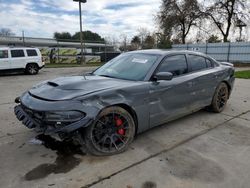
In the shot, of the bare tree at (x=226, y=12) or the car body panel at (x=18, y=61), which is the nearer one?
the car body panel at (x=18, y=61)

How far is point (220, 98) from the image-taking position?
17.0 ft

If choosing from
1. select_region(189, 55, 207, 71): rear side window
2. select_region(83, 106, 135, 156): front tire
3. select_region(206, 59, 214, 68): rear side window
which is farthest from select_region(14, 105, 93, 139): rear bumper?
select_region(206, 59, 214, 68): rear side window

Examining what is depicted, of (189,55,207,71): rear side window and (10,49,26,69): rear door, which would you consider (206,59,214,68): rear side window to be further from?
(10,49,26,69): rear door

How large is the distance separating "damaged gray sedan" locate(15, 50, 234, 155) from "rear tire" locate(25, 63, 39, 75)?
1076cm

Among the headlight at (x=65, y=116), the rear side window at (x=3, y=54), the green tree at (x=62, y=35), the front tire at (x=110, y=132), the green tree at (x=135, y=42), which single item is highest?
the green tree at (x=62, y=35)

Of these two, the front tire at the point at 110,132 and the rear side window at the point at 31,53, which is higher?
the rear side window at the point at 31,53

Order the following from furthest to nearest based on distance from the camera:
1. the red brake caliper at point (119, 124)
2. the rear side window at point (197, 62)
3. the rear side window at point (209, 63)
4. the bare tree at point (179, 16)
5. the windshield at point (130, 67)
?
the bare tree at point (179, 16) → the rear side window at point (209, 63) → the rear side window at point (197, 62) → the windshield at point (130, 67) → the red brake caliper at point (119, 124)

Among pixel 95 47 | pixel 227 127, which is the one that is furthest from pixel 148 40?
pixel 227 127

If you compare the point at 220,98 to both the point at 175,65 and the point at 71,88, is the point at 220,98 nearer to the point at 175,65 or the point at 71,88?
the point at 175,65

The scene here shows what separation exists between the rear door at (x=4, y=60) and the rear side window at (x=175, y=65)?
11.5 metres

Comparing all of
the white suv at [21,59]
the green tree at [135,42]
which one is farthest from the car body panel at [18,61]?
the green tree at [135,42]

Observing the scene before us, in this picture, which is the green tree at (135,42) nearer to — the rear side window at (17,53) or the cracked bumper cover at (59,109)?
the rear side window at (17,53)

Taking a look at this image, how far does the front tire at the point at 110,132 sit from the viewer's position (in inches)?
116

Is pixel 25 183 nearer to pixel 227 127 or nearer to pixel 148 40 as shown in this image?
pixel 227 127
